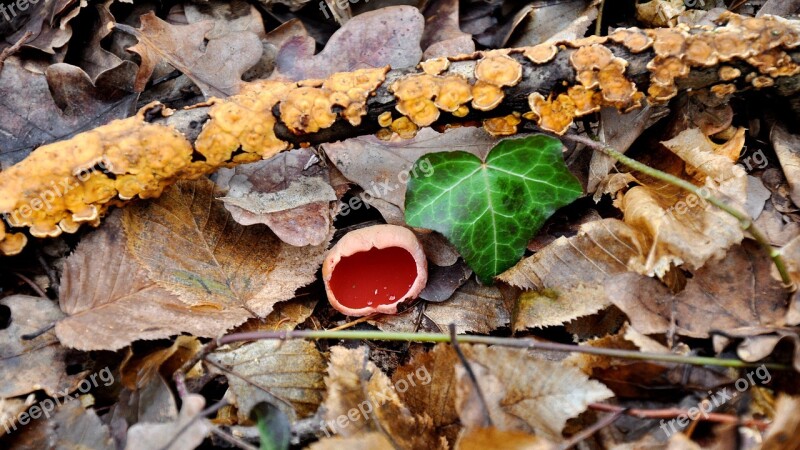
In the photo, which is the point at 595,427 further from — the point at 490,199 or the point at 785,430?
the point at 490,199

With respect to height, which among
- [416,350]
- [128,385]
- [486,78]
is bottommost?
[416,350]

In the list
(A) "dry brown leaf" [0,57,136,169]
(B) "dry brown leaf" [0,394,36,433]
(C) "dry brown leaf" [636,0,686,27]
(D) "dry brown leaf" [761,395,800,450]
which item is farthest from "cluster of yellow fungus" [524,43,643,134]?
(B) "dry brown leaf" [0,394,36,433]

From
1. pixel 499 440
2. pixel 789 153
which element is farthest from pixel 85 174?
pixel 789 153

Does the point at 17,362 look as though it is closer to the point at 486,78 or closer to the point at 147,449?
the point at 147,449

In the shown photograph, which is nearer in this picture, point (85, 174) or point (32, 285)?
point (85, 174)

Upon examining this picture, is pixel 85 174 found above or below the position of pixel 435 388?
above

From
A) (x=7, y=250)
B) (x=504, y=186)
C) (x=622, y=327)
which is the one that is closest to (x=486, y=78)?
(x=504, y=186)

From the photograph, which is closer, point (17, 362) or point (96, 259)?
point (17, 362)
